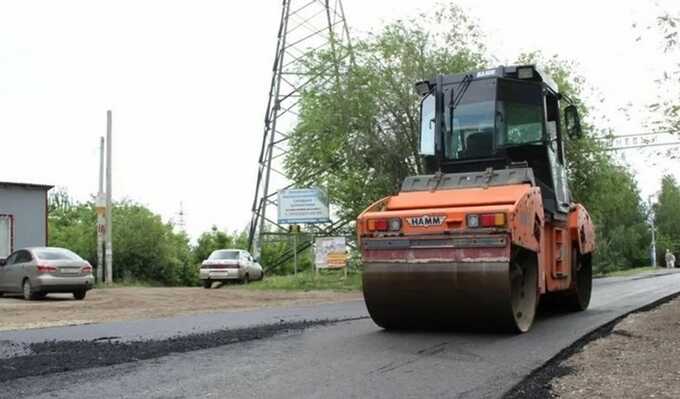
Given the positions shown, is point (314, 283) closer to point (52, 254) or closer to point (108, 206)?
point (108, 206)

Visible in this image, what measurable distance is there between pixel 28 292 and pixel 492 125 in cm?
1542

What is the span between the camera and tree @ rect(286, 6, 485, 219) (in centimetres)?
2569

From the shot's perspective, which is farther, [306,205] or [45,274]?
[306,205]

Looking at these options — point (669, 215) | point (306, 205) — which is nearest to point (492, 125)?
point (306, 205)

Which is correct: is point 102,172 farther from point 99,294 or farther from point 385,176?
point 385,176

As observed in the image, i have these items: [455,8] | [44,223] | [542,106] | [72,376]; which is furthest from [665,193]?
[72,376]

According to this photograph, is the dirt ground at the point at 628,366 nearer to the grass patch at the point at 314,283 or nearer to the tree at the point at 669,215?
the grass patch at the point at 314,283

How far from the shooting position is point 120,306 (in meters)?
18.9

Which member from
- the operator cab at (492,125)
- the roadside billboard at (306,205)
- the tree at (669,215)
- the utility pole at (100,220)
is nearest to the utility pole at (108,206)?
the utility pole at (100,220)

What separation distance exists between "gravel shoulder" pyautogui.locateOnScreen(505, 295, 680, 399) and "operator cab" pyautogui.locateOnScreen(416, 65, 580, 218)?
6.99ft

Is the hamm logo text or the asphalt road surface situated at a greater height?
the hamm logo text

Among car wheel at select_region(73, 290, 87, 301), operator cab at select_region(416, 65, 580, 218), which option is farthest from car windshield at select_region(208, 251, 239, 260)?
operator cab at select_region(416, 65, 580, 218)

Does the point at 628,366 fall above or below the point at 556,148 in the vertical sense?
below

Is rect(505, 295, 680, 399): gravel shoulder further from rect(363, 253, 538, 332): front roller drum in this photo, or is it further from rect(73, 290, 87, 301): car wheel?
rect(73, 290, 87, 301): car wheel
